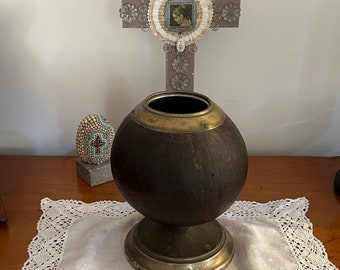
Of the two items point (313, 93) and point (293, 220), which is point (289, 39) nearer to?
point (313, 93)

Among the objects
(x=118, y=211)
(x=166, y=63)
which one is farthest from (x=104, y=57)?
(x=118, y=211)

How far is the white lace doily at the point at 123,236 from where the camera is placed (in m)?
0.72

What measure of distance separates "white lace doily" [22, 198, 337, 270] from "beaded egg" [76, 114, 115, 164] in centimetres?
9

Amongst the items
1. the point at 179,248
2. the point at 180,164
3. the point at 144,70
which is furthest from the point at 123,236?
the point at 144,70

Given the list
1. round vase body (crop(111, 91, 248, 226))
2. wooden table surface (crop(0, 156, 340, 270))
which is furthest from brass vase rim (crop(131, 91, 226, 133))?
wooden table surface (crop(0, 156, 340, 270))

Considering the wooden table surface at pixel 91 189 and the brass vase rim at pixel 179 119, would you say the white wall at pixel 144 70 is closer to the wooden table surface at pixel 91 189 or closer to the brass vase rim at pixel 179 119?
the wooden table surface at pixel 91 189

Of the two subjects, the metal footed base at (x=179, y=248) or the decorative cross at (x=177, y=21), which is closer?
the metal footed base at (x=179, y=248)

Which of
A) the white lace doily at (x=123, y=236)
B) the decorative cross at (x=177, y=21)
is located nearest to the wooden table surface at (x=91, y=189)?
the white lace doily at (x=123, y=236)

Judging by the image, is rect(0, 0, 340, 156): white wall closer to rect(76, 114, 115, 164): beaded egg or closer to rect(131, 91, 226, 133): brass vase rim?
rect(76, 114, 115, 164): beaded egg

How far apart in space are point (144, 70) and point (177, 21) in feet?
0.48

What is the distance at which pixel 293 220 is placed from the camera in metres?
0.82

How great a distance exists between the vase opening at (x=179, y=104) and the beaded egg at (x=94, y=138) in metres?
0.20

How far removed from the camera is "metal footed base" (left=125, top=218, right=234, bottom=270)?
0.69 m

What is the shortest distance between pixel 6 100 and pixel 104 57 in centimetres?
23
